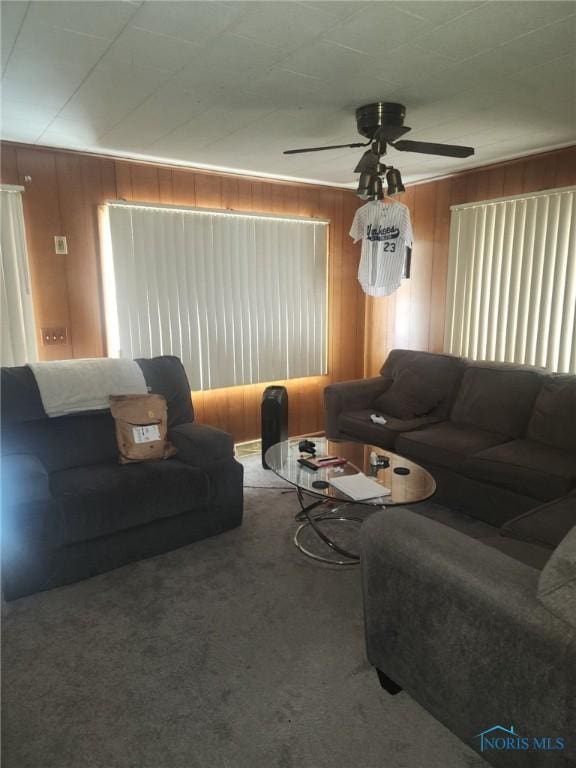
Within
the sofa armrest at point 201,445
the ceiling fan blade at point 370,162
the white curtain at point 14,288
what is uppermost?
the ceiling fan blade at point 370,162

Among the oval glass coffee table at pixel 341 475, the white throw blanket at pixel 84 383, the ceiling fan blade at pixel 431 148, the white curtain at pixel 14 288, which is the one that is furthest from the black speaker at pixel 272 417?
the ceiling fan blade at pixel 431 148

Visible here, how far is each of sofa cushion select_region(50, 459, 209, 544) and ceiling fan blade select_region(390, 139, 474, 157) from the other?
2.06 metres

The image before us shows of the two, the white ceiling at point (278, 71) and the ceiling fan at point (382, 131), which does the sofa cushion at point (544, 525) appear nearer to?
the ceiling fan at point (382, 131)

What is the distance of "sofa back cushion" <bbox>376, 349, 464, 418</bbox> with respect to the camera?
3883mm

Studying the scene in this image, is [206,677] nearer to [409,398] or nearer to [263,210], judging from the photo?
[409,398]

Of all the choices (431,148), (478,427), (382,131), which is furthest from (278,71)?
(478,427)

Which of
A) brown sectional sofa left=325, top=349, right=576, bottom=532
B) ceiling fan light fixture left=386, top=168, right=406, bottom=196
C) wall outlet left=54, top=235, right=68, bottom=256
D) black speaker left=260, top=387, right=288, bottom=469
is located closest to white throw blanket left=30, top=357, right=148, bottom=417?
wall outlet left=54, top=235, right=68, bottom=256

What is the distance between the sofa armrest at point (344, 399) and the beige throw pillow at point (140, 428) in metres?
1.54

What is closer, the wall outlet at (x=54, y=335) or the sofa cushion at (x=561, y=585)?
the sofa cushion at (x=561, y=585)

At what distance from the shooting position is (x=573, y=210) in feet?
11.3

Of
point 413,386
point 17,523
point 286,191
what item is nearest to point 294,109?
point 286,191

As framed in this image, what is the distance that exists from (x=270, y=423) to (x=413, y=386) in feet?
4.03

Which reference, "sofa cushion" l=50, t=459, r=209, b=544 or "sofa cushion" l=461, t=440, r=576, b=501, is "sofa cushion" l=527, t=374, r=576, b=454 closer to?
"sofa cushion" l=461, t=440, r=576, b=501

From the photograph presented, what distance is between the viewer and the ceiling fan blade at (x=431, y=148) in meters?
2.43
